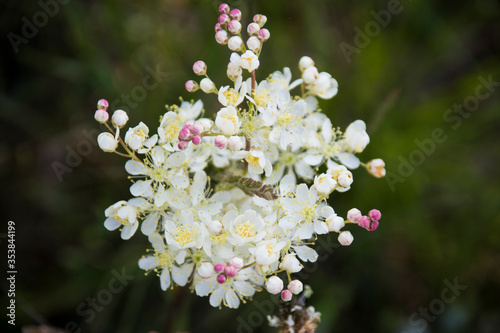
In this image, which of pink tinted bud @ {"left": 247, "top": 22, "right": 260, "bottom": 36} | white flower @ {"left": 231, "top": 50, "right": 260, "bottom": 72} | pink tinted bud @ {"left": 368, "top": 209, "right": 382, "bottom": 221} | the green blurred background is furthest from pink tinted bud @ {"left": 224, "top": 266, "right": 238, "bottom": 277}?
the green blurred background

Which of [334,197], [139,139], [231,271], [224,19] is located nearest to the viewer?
[231,271]

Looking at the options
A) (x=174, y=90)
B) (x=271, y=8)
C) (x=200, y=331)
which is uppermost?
(x=271, y=8)

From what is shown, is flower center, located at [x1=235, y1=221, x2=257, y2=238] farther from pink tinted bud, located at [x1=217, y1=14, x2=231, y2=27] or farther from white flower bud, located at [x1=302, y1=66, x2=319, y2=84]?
pink tinted bud, located at [x1=217, y1=14, x2=231, y2=27]

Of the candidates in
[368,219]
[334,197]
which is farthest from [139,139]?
[334,197]

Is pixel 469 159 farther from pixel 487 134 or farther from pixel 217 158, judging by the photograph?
pixel 217 158

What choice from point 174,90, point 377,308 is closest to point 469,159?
point 377,308

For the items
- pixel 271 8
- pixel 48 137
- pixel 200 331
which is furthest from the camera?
pixel 48 137

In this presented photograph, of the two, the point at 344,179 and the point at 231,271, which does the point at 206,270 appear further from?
the point at 344,179

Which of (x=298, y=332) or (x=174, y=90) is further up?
(x=174, y=90)
